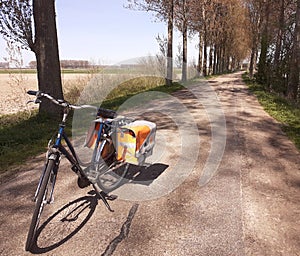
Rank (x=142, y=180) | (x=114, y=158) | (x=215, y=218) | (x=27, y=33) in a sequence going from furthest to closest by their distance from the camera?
(x=27, y=33)
(x=142, y=180)
(x=114, y=158)
(x=215, y=218)

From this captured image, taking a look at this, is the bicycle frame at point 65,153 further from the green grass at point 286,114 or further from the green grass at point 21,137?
the green grass at point 286,114

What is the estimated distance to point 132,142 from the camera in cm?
350

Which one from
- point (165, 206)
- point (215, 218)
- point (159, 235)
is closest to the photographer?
point (159, 235)

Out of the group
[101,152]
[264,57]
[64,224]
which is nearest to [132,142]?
[101,152]

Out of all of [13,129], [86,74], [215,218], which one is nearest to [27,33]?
[13,129]

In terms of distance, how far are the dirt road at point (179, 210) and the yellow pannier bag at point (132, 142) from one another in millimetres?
556

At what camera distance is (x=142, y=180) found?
4.11 metres

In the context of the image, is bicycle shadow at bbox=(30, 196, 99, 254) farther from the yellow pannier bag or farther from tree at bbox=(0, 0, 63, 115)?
tree at bbox=(0, 0, 63, 115)

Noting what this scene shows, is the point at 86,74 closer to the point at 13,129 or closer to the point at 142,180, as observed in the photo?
the point at 13,129

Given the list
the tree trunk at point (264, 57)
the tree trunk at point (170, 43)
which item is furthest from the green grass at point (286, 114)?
the tree trunk at point (170, 43)

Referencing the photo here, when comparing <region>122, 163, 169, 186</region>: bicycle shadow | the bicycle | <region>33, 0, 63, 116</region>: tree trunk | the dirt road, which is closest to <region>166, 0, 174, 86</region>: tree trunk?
<region>33, 0, 63, 116</region>: tree trunk

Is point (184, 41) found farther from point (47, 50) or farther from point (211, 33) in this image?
point (47, 50)

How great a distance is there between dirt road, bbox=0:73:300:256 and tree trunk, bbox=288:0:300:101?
8.00m

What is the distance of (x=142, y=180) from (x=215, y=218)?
4.67 feet
